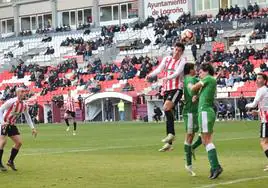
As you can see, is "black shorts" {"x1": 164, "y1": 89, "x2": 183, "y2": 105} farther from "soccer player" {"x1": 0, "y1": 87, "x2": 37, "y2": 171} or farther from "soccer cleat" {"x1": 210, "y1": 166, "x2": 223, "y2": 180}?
"soccer player" {"x1": 0, "y1": 87, "x2": 37, "y2": 171}

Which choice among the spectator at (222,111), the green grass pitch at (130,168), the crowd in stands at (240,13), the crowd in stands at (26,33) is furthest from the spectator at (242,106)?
the crowd in stands at (26,33)

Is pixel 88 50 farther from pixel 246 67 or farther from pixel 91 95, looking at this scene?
pixel 246 67

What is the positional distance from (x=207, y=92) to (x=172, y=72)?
55.5 inches

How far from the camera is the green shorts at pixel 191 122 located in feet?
51.8

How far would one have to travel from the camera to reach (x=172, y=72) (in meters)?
15.9

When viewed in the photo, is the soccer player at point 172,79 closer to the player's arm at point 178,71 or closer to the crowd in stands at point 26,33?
the player's arm at point 178,71

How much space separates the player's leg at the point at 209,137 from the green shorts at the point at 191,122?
922 millimetres

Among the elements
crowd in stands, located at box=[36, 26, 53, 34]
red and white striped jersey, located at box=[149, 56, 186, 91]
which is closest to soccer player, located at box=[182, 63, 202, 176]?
red and white striped jersey, located at box=[149, 56, 186, 91]

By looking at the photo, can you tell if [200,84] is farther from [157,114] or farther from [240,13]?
[240,13]

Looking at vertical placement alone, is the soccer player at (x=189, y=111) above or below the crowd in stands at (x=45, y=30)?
below

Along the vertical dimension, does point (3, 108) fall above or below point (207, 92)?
below

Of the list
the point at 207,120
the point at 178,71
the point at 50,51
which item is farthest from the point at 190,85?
the point at 50,51

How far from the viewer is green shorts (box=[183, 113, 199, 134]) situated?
15.8 m

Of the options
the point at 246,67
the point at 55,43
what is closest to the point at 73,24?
the point at 55,43
